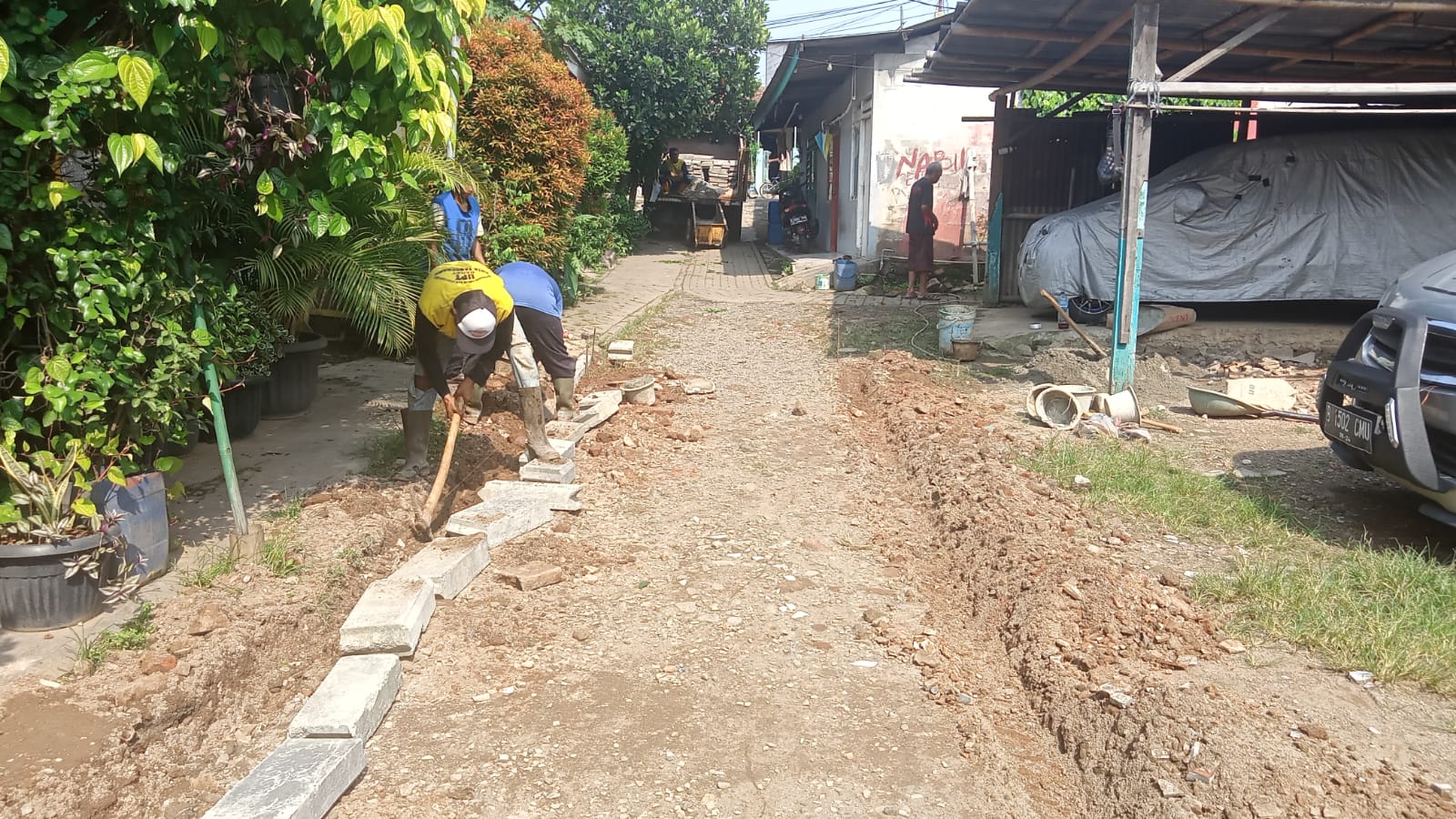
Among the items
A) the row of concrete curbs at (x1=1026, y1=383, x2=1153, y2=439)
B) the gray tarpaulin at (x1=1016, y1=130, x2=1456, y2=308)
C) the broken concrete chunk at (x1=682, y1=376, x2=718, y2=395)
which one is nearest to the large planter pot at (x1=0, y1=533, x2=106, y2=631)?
the broken concrete chunk at (x1=682, y1=376, x2=718, y2=395)

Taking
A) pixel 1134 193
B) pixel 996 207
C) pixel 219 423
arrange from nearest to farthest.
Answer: pixel 219 423, pixel 1134 193, pixel 996 207

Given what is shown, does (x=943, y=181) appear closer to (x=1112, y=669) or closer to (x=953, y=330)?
(x=953, y=330)

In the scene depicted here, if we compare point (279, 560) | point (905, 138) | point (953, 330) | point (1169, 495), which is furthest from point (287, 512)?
point (905, 138)

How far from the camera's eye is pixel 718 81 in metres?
21.9

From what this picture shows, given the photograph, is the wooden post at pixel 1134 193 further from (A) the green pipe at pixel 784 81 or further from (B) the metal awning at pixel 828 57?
(A) the green pipe at pixel 784 81

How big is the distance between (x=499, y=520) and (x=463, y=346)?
3.14ft

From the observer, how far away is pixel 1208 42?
8.88 meters

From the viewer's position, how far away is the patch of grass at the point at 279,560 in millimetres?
4430

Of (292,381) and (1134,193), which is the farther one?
(1134,193)

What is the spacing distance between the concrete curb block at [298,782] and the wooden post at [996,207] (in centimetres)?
1052

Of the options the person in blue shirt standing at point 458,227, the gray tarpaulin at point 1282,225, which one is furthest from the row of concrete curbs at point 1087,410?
the person in blue shirt standing at point 458,227

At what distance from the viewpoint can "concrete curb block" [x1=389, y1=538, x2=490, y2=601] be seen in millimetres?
4289

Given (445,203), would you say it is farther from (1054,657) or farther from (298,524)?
(1054,657)

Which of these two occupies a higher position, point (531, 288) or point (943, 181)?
point (943, 181)
